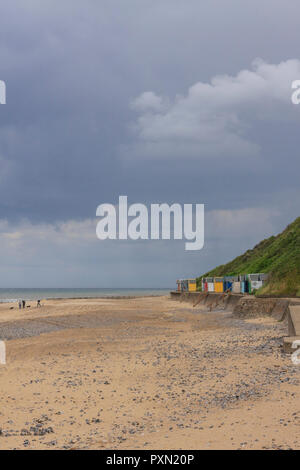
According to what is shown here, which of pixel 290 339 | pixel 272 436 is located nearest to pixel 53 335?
pixel 290 339

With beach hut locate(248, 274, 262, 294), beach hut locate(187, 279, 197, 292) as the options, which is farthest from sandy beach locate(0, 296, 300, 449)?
beach hut locate(187, 279, 197, 292)

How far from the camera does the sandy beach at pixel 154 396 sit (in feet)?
25.8

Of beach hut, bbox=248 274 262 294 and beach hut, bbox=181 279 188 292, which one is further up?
beach hut, bbox=248 274 262 294

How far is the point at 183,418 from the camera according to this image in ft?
30.1

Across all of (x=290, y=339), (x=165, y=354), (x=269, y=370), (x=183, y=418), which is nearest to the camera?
(x=183, y=418)

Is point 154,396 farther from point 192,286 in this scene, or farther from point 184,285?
point 184,285

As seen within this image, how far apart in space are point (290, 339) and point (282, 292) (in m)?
21.3

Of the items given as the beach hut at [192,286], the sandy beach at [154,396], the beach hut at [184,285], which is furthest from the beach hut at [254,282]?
the beach hut at [184,285]

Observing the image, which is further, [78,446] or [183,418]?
[183,418]

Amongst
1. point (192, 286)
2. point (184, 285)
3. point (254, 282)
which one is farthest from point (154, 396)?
point (184, 285)

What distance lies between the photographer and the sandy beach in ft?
25.8

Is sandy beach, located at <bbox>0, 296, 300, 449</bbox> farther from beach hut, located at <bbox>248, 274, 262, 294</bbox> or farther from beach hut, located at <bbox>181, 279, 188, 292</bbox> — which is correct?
beach hut, located at <bbox>181, 279, 188, 292</bbox>

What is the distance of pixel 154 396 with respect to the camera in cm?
1115
